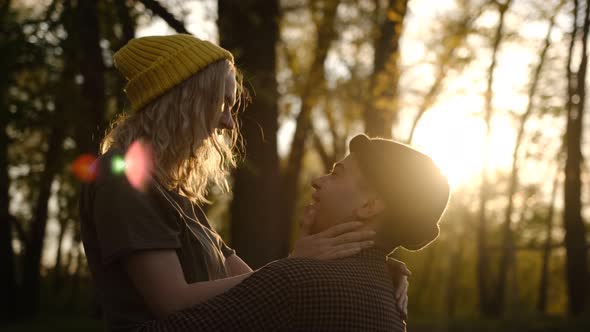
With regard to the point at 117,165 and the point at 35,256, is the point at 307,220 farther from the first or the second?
the point at 35,256

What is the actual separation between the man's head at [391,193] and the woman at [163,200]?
12 centimetres

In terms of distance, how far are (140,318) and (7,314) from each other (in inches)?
534

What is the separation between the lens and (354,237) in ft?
8.14

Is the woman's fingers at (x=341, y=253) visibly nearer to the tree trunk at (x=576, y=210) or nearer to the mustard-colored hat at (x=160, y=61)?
the mustard-colored hat at (x=160, y=61)

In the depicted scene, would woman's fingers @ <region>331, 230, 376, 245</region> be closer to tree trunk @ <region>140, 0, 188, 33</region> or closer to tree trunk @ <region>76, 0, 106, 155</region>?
tree trunk @ <region>140, 0, 188, 33</region>

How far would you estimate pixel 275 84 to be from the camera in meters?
8.35

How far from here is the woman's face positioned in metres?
2.87

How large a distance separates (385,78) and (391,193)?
7.72 metres

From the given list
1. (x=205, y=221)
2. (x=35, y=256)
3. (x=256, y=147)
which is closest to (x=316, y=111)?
(x=35, y=256)

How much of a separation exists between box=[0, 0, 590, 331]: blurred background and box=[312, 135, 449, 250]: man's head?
0.20 meters

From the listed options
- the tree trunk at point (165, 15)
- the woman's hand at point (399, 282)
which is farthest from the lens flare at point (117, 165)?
the tree trunk at point (165, 15)

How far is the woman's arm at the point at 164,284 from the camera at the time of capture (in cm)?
227

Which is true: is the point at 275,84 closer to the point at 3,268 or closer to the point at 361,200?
the point at 361,200

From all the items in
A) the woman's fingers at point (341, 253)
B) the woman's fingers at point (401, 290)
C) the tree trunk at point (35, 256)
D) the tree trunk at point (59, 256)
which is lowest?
the tree trunk at point (59, 256)
